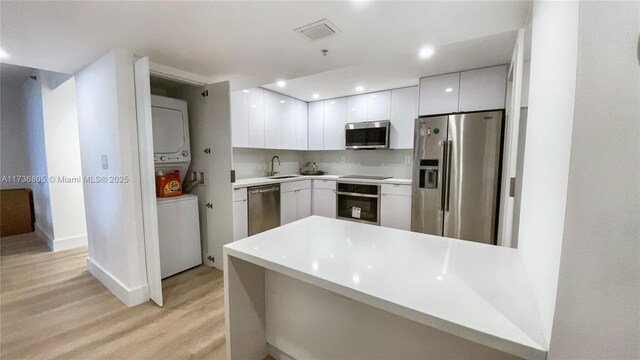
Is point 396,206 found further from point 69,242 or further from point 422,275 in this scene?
point 69,242

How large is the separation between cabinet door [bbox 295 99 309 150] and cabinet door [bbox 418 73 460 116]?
6.77ft

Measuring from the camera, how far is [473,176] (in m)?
2.77

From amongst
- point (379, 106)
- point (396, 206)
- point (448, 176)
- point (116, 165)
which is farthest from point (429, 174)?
point (116, 165)

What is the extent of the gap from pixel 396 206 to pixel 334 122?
70.1 inches

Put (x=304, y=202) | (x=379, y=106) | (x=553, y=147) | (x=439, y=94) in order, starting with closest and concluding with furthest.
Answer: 1. (x=553, y=147)
2. (x=439, y=94)
3. (x=379, y=106)
4. (x=304, y=202)

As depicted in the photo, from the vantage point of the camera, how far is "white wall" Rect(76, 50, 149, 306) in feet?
6.50

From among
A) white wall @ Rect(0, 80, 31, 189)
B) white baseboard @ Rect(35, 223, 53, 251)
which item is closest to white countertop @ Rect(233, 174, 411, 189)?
white baseboard @ Rect(35, 223, 53, 251)

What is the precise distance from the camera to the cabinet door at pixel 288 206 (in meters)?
3.73

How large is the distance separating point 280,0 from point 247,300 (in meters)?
1.62

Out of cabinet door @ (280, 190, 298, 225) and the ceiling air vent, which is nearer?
the ceiling air vent

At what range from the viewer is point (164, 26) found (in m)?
1.62

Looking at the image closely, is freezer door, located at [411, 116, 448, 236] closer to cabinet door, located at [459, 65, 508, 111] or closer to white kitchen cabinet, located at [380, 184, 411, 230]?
white kitchen cabinet, located at [380, 184, 411, 230]

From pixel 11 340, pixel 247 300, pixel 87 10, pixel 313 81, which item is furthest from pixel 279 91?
pixel 11 340

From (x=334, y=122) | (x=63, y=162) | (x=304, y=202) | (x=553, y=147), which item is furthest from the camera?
(x=334, y=122)
